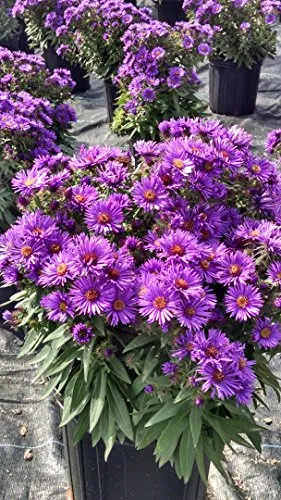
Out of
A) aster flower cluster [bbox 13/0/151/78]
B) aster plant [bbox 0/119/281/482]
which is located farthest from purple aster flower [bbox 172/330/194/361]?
aster flower cluster [bbox 13/0/151/78]

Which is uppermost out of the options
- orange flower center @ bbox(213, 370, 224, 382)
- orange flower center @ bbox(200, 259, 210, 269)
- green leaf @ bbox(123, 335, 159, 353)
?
orange flower center @ bbox(200, 259, 210, 269)

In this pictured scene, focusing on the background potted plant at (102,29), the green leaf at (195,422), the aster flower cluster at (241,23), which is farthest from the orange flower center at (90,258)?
the aster flower cluster at (241,23)

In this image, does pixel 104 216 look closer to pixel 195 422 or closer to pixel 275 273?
pixel 275 273

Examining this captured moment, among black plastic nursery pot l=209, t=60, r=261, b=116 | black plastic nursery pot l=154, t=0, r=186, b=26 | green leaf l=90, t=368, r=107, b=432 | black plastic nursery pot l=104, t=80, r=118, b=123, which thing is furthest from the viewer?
black plastic nursery pot l=154, t=0, r=186, b=26

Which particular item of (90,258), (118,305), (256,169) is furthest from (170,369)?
(256,169)

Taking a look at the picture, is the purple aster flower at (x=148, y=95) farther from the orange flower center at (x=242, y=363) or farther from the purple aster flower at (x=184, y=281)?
the orange flower center at (x=242, y=363)

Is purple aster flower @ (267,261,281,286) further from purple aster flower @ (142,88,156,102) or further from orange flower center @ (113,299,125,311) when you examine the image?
purple aster flower @ (142,88,156,102)

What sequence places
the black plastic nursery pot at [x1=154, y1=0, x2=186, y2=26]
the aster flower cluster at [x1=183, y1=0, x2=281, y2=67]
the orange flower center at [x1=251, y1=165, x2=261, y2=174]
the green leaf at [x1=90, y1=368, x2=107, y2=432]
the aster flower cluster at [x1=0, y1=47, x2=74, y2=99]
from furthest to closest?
the black plastic nursery pot at [x1=154, y1=0, x2=186, y2=26], the aster flower cluster at [x1=183, y1=0, x2=281, y2=67], the aster flower cluster at [x1=0, y1=47, x2=74, y2=99], the orange flower center at [x1=251, y1=165, x2=261, y2=174], the green leaf at [x1=90, y1=368, x2=107, y2=432]
